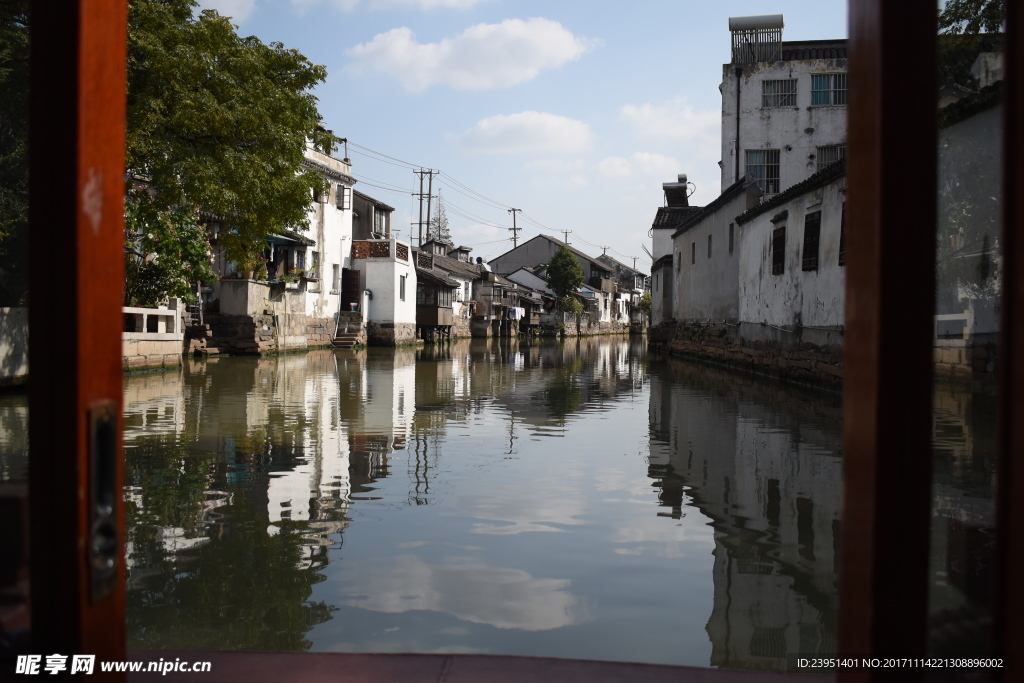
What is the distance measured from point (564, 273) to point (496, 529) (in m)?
53.4

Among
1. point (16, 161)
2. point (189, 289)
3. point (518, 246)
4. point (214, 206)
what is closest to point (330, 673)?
point (16, 161)

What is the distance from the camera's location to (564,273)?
189ft

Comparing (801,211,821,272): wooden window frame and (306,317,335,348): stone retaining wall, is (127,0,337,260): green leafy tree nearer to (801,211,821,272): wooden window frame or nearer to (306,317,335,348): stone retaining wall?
(801,211,821,272): wooden window frame

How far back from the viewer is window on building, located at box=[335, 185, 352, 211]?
107 ft

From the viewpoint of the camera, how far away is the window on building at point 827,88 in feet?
86.1

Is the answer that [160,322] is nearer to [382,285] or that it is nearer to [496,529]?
[496,529]

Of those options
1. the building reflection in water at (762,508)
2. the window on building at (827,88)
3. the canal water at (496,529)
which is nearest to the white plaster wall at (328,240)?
the window on building at (827,88)

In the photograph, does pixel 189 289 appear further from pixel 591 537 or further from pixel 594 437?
pixel 591 537

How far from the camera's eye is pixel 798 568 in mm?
3961

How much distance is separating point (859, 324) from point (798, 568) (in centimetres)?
321

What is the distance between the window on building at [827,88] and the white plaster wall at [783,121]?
0.52 feet

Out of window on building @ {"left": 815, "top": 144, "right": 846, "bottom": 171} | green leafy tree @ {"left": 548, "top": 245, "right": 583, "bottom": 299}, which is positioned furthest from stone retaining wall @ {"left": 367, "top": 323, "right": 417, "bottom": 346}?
green leafy tree @ {"left": 548, "top": 245, "right": 583, "bottom": 299}

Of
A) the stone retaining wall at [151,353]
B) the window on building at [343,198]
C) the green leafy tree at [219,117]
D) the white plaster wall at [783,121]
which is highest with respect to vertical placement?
the white plaster wall at [783,121]

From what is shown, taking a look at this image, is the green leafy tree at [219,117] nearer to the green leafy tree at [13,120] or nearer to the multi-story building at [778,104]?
the green leafy tree at [13,120]
